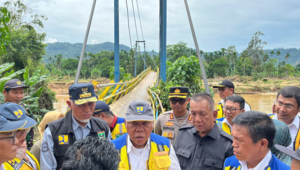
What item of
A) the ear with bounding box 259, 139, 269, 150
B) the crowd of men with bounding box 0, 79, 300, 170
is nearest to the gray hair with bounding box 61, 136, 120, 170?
the crowd of men with bounding box 0, 79, 300, 170

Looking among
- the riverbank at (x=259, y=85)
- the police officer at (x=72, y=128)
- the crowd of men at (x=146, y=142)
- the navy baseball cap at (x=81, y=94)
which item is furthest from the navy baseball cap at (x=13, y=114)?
the riverbank at (x=259, y=85)

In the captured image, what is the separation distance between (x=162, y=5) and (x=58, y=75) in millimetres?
37050

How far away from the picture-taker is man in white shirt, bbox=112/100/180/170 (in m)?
1.52

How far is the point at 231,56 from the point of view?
171 feet

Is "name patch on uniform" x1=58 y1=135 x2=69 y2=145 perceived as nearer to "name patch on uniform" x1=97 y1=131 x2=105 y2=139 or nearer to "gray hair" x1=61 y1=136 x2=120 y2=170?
"name patch on uniform" x1=97 y1=131 x2=105 y2=139

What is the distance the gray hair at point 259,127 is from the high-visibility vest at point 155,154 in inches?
22.1

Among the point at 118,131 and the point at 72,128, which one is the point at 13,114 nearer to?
the point at 72,128

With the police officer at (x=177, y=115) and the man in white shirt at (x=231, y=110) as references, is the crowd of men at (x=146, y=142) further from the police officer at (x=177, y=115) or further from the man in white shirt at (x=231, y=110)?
the police officer at (x=177, y=115)

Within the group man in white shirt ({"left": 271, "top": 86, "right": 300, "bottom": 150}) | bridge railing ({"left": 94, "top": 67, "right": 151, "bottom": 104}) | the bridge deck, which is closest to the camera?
man in white shirt ({"left": 271, "top": 86, "right": 300, "bottom": 150})

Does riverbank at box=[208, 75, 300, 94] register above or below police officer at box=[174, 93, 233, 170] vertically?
below

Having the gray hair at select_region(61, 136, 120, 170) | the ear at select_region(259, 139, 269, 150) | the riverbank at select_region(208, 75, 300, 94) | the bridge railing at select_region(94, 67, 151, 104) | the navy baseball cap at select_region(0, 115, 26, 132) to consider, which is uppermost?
the navy baseball cap at select_region(0, 115, 26, 132)

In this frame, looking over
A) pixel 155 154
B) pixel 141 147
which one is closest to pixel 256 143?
pixel 155 154

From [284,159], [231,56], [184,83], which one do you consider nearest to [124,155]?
[284,159]

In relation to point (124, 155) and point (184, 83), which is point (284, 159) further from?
point (184, 83)
